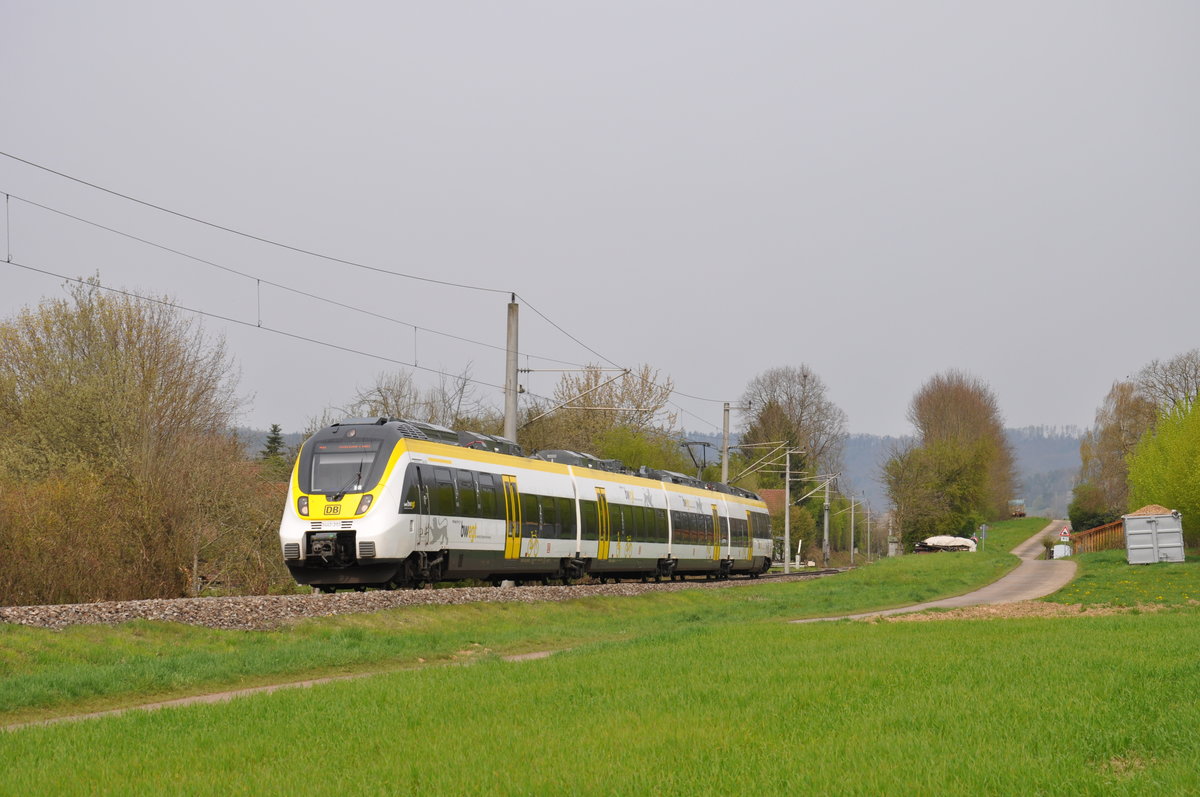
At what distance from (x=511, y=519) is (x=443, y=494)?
11.8ft

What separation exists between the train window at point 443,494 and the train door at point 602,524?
360 inches

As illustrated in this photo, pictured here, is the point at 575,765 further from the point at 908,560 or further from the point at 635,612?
the point at 908,560

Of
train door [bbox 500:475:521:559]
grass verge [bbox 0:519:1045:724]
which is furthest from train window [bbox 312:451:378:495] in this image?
train door [bbox 500:475:521:559]

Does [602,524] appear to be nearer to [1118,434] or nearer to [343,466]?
[343,466]

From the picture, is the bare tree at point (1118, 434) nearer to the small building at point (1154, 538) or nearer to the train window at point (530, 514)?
the small building at point (1154, 538)

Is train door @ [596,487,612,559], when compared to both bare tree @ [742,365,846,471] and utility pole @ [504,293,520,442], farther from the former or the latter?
bare tree @ [742,365,846,471]

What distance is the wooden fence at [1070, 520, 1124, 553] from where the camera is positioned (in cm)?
6681

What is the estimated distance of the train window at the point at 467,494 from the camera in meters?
27.4

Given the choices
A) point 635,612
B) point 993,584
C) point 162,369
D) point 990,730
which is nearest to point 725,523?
point 993,584

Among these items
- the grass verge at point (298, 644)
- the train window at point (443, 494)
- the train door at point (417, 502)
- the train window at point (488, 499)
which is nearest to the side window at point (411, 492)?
the train door at point (417, 502)

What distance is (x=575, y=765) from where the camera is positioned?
301 inches

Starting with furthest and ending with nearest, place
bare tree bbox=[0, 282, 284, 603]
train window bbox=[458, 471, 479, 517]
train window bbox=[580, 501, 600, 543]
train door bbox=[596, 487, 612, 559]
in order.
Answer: train door bbox=[596, 487, 612, 559]
train window bbox=[580, 501, 600, 543]
train window bbox=[458, 471, 479, 517]
bare tree bbox=[0, 282, 284, 603]

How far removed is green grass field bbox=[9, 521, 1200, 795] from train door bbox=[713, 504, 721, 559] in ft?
98.9

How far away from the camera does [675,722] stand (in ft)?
30.2
